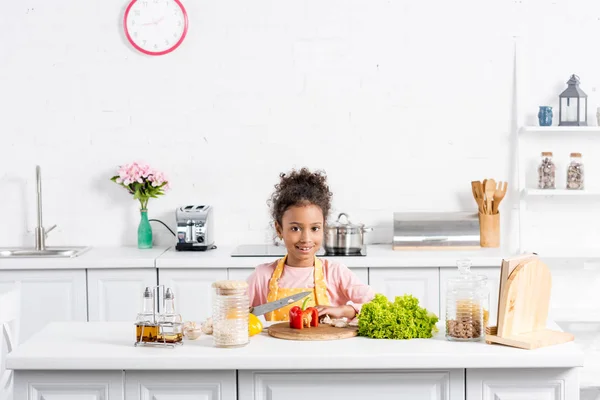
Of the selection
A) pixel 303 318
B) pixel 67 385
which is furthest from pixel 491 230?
pixel 67 385

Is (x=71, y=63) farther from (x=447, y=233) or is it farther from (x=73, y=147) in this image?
(x=447, y=233)

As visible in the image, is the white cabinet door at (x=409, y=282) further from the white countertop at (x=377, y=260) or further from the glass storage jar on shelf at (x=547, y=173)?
the glass storage jar on shelf at (x=547, y=173)

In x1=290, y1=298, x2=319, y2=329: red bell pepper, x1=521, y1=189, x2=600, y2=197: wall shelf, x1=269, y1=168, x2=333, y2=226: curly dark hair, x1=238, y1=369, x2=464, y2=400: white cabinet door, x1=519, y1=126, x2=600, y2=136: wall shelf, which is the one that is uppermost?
x1=519, y1=126, x2=600, y2=136: wall shelf

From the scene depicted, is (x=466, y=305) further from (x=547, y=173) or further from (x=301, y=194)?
(x=547, y=173)

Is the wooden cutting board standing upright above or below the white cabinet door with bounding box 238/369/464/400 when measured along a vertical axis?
above

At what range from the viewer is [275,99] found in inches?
179

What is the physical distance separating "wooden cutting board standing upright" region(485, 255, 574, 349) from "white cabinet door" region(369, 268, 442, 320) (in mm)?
1543

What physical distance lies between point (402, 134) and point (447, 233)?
0.62 metres

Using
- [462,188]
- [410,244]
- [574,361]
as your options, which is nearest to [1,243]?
[410,244]

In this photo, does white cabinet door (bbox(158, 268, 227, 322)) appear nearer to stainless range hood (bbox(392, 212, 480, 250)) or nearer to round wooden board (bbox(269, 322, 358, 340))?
stainless range hood (bbox(392, 212, 480, 250))

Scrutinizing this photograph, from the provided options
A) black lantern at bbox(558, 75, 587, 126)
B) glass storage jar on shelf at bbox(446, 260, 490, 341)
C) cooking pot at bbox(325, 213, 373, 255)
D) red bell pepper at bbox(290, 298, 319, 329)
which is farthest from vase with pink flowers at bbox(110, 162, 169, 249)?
glass storage jar on shelf at bbox(446, 260, 490, 341)

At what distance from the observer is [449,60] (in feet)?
14.9

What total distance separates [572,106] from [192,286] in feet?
7.05

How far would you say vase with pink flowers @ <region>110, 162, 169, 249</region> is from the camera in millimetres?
4406
